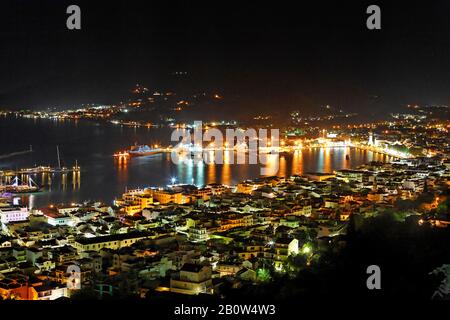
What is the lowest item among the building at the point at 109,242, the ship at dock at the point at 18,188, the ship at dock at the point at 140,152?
the ship at dock at the point at 18,188

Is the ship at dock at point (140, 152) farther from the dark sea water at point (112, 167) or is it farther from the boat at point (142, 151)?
the dark sea water at point (112, 167)

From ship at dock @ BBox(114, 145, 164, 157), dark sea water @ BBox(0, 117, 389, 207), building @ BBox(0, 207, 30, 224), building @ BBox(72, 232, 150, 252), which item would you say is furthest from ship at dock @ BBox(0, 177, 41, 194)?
ship at dock @ BBox(114, 145, 164, 157)

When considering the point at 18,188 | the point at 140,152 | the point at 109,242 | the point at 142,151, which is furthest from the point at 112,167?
the point at 109,242

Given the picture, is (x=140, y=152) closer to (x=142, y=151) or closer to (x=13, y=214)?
(x=142, y=151)

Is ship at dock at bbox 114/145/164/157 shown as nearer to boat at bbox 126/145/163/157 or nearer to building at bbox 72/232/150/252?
boat at bbox 126/145/163/157

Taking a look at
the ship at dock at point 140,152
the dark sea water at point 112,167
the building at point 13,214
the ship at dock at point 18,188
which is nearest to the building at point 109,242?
the building at point 13,214

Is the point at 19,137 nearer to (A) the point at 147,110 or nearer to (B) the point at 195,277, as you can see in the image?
(A) the point at 147,110

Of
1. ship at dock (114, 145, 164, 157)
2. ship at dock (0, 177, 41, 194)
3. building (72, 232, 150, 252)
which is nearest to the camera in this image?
building (72, 232, 150, 252)

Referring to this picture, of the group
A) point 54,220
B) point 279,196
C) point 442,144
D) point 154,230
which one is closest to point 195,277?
point 154,230
